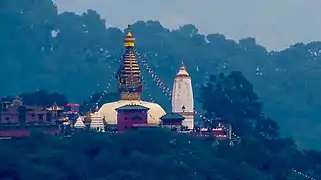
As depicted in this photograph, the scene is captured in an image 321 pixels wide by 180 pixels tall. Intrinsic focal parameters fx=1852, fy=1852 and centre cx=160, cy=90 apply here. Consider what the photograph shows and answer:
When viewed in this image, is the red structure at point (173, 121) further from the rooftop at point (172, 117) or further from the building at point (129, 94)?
the building at point (129, 94)

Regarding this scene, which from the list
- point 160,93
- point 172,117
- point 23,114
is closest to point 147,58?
point 160,93

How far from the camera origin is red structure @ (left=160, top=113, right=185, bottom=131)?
45.2 meters

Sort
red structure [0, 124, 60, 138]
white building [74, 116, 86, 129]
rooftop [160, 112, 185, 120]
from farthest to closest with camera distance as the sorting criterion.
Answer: white building [74, 116, 86, 129]
rooftop [160, 112, 185, 120]
red structure [0, 124, 60, 138]

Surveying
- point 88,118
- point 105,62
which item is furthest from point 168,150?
point 105,62

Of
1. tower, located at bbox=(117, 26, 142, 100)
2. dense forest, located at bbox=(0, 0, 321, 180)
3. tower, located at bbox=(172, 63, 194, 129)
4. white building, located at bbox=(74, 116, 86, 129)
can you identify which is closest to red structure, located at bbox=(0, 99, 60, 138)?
white building, located at bbox=(74, 116, 86, 129)

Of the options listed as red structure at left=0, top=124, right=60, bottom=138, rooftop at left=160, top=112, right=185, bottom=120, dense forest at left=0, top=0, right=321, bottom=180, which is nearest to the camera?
dense forest at left=0, top=0, right=321, bottom=180

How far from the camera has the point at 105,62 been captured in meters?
76.2

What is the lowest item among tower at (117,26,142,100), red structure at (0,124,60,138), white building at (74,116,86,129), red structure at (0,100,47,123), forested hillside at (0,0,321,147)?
red structure at (0,124,60,138)

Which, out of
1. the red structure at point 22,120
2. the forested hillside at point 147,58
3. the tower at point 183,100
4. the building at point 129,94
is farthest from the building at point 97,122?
the forested hillside at point 147,58

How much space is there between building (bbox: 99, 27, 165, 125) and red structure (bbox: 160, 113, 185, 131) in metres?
0.21

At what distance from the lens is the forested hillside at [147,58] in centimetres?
7400

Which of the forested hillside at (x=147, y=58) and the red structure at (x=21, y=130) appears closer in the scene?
the red structure at (x=21, y=130)

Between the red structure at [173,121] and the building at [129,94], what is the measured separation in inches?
8.3

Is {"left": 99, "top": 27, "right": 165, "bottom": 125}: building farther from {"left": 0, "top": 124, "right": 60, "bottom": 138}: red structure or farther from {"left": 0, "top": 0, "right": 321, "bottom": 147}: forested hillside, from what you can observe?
{"left": 0, "top": 0, "right": 321, "bottom": 147}: forested hillside
